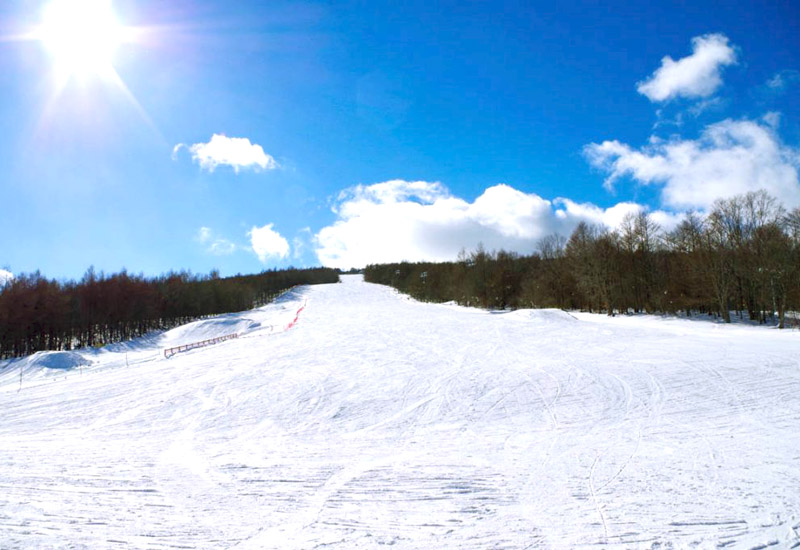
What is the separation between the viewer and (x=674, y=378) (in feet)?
50.4

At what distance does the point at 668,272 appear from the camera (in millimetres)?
44219

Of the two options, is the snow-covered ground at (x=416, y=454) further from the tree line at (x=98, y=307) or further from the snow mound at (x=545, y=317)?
the tree line at (x=98, y=307)

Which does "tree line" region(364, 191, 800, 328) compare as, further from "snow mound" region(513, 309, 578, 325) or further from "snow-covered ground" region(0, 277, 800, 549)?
"snow-covered ground" region(0, 277, 800, 549)

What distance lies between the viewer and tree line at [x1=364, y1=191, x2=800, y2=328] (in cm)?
3438

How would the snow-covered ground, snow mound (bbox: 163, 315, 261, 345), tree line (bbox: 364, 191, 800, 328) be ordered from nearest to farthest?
1. the snow-covered ground
2. tree line (bbox: 364, 191, 800, 328)
3. snow mound (bbox: 163, 315, 261, 345)

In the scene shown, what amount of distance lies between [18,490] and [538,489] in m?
9.44

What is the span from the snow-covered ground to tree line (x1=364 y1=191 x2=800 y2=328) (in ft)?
63.2

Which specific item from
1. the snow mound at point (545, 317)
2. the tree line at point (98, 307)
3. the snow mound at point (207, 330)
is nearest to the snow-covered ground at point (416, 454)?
the snow mound at point (545, 317)

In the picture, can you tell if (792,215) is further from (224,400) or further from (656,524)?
(224,400)

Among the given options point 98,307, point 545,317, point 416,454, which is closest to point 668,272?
point 545,317

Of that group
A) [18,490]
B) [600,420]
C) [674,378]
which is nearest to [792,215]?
[674,378]

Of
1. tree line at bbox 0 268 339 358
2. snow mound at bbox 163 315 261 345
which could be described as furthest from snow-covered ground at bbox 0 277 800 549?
tree line at bbox 0 268 339 358

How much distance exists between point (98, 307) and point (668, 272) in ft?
232

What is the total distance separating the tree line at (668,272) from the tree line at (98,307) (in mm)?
45918
